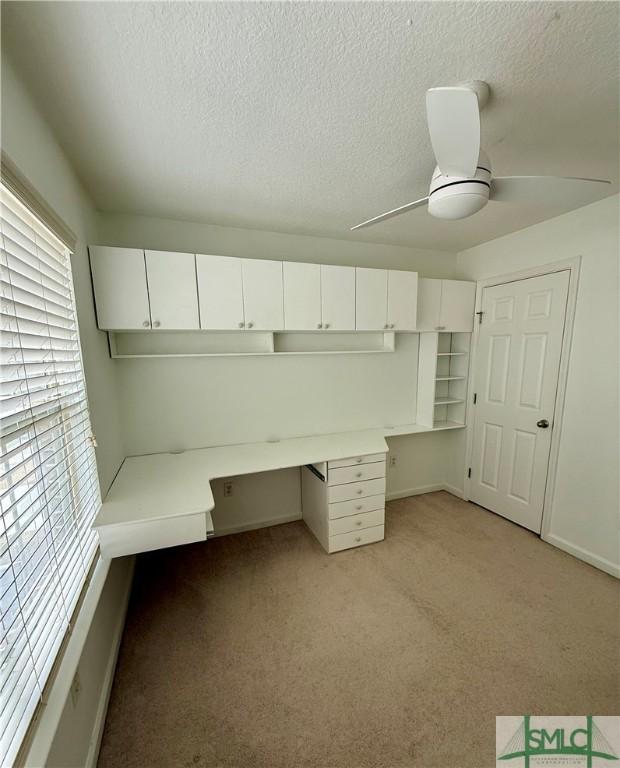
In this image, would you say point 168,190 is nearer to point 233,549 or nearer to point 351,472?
point 351,472

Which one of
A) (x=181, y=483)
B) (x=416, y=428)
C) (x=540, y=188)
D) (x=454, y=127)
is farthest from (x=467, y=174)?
(x=416, y=428)

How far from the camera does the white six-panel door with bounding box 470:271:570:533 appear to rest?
2469 millimetres

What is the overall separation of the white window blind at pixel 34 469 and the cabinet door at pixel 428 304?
2.65 meters

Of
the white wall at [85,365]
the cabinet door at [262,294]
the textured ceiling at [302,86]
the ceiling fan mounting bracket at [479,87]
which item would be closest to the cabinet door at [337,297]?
the cabinet door at [262,294]

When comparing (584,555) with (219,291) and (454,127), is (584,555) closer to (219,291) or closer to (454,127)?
(454,127)

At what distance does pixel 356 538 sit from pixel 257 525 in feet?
3.06

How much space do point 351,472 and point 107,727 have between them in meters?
1.81

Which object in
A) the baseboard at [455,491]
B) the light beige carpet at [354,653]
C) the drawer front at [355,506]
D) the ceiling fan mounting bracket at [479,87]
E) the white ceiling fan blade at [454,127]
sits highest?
the ceiling fan mounting bracket at [479,87]

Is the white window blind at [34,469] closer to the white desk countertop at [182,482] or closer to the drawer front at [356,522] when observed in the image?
the white desk countertop at [182,482]

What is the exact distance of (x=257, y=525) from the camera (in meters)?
2.80

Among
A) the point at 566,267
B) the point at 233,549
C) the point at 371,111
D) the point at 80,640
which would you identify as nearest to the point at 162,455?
the point at 233,549

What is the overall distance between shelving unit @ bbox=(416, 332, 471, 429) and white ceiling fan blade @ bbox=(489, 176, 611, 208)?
1.67 m

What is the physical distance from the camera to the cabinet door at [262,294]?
2189 mm

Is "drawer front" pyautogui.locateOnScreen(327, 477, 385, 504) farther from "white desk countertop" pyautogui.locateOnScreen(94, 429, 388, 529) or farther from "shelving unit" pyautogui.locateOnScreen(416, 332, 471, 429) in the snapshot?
"shelving unit" pyautogui.locateOnScreen(416, 332, 471, 429)
